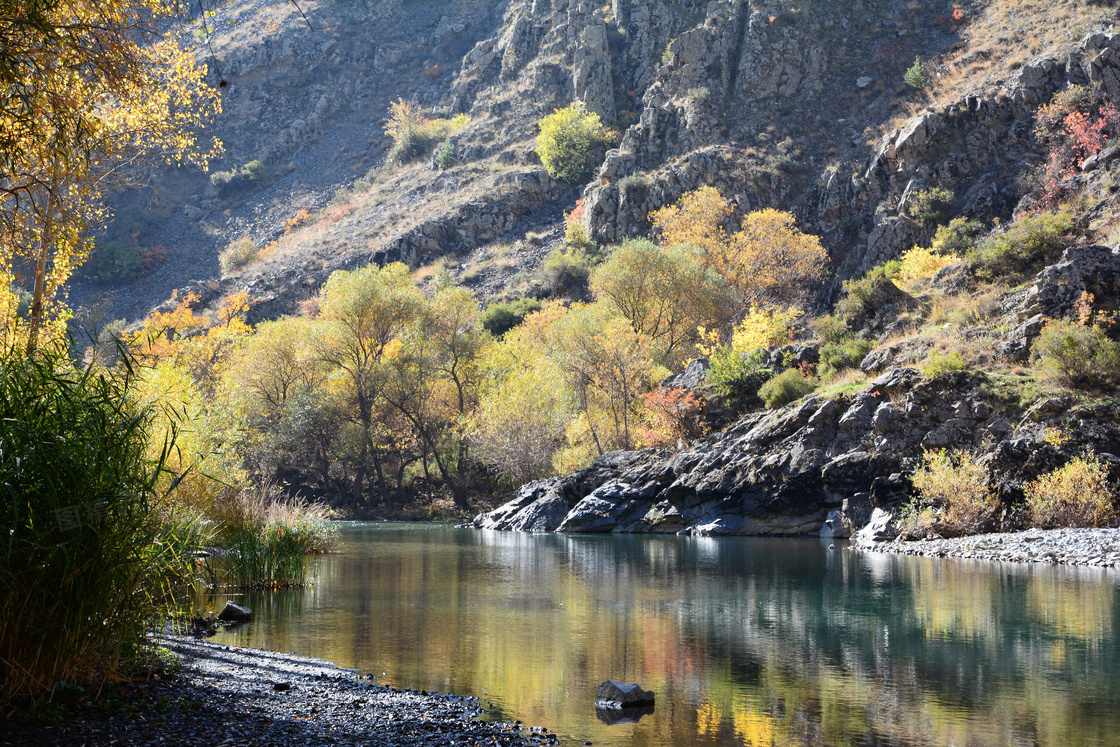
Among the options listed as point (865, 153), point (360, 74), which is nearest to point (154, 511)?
point (865, 153)

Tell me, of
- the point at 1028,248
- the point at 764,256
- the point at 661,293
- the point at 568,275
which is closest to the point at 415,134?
the point at 568,275

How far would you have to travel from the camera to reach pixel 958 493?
1254 inches

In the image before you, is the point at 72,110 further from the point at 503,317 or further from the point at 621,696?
the point at 503,317

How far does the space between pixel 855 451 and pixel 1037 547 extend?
10.6 meters

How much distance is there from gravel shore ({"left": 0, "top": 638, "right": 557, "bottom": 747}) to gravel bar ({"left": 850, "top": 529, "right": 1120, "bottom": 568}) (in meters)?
22.4

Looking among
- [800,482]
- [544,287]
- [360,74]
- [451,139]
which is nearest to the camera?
[800,482]

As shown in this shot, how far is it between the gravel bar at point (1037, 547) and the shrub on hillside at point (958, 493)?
1.07m

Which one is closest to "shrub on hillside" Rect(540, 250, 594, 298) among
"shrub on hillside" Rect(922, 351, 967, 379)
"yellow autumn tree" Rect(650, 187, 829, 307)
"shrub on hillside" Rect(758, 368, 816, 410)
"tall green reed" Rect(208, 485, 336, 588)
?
"yellow autumn tree" Rect(650, 187, 829, 307)

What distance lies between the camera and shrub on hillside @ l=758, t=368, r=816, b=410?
4338 centimetres

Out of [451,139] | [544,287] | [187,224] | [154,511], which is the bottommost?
[154,511]

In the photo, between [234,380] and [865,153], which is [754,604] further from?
[865,153]

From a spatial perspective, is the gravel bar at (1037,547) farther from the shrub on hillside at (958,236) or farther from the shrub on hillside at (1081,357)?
the shrub on hillside at (958,236)

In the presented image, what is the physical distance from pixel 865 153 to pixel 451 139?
54422 millimetres

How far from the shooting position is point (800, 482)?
3834 cm
